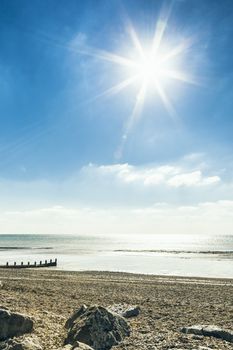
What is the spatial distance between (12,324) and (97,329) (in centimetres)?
240

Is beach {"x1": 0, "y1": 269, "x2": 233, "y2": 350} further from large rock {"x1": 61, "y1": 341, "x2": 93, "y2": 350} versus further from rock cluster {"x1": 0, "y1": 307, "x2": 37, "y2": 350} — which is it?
large rock {"x1": 61, "y1": 341, "x2": 93, "y2": 350}

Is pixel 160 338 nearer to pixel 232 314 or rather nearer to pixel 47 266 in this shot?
pixel 232 314

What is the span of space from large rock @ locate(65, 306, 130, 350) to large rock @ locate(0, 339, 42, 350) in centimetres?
110

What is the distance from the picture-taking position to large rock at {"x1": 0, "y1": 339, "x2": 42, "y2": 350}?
9891mm

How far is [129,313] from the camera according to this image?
1591cm

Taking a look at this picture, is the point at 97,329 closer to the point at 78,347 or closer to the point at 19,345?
the point at 78,347

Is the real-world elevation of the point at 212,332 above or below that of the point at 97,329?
below

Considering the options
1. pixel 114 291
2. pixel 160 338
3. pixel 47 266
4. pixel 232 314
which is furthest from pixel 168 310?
pixel 47 266

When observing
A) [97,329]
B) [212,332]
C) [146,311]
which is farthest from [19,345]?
[146,311]

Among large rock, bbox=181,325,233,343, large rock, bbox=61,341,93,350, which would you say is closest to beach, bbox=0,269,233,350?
large rock, bbox=181,325,233,343

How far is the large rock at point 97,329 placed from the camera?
35.6 feet

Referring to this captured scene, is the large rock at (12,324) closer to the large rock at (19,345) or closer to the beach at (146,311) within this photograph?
the beach at (146,311)

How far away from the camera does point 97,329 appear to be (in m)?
11.1

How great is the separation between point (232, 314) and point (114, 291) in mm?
10565
